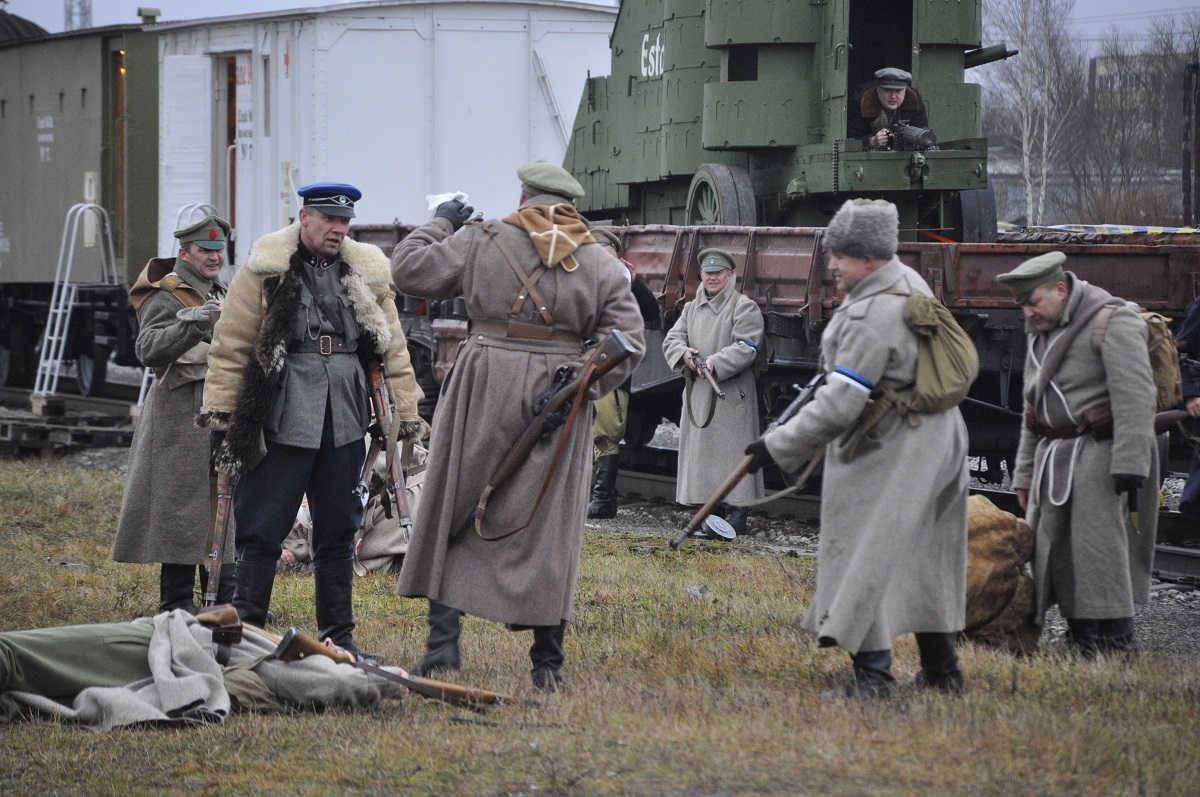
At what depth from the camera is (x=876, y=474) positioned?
4988mm

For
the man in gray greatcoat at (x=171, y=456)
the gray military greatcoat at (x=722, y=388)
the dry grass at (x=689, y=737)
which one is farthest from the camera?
the gray military greatcoat at (x=722, y=388)

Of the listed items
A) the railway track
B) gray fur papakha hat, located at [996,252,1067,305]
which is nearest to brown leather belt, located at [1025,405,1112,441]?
gray fur papakha hat, located at [996,252,1067,305]

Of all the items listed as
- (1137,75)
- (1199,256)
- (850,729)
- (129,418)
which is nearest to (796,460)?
(850,729)

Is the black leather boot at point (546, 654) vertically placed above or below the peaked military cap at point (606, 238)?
below

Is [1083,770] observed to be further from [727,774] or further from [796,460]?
[796,460]

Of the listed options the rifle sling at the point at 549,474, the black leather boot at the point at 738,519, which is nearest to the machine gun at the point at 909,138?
the black leather boot at the point at 738,519

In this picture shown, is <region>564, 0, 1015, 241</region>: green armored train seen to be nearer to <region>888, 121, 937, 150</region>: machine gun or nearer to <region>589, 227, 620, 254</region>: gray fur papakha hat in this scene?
<region>888, 121, 937, 150</region>: machine gun

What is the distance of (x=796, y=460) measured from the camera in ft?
16.6

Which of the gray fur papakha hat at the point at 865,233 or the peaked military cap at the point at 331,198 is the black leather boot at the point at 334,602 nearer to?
the peaked military cap at the point at 331,198

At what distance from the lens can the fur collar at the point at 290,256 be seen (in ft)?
19.0

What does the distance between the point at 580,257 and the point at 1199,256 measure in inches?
209

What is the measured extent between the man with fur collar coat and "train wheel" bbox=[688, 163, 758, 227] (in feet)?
20.7

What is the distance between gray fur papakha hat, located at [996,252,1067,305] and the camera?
5895mm

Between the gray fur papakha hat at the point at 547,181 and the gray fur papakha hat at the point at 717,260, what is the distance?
13.5 feet
